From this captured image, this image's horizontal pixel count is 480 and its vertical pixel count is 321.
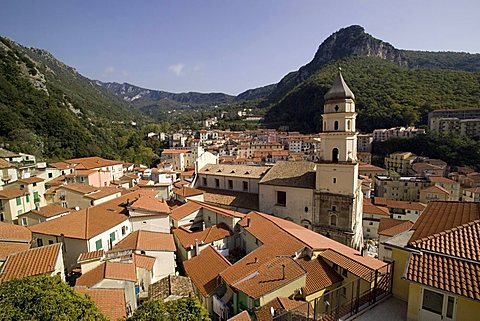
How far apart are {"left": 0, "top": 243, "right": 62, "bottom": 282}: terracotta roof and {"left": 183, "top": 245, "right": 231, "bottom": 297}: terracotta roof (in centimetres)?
783

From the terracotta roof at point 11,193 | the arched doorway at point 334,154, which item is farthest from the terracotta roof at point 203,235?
the terracotta roof at point 11,193

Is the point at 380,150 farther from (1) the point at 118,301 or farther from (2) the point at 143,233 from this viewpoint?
(1) the point at 118,301

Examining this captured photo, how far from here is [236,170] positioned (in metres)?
32.8

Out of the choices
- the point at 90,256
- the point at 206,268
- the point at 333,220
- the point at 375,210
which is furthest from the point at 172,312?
the point at 375,210

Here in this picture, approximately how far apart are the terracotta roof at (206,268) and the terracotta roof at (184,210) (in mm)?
6213

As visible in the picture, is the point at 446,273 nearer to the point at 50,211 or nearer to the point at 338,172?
the point at 338,172

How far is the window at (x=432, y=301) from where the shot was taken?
21.2ft

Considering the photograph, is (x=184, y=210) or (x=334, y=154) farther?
(x=184, y=210)

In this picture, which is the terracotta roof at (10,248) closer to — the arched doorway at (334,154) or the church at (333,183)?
the church at (333,183)

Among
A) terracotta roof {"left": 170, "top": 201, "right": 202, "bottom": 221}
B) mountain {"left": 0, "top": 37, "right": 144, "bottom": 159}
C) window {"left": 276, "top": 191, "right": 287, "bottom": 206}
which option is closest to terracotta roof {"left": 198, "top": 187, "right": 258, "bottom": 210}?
window {"left": 276, "top": 191, "right": 287, "bottom": 206}

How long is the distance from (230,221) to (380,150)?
78385 mm

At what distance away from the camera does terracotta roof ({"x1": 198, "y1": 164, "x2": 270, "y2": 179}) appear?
3119 cm

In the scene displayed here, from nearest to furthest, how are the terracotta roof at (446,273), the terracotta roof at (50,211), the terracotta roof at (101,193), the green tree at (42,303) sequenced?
the terracotta roof at (446,273) < the green tree at (42,303) < the terracotta roof at (50,211) < the terracotta roof at (101,193)

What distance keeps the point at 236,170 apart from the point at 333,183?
464 inches
